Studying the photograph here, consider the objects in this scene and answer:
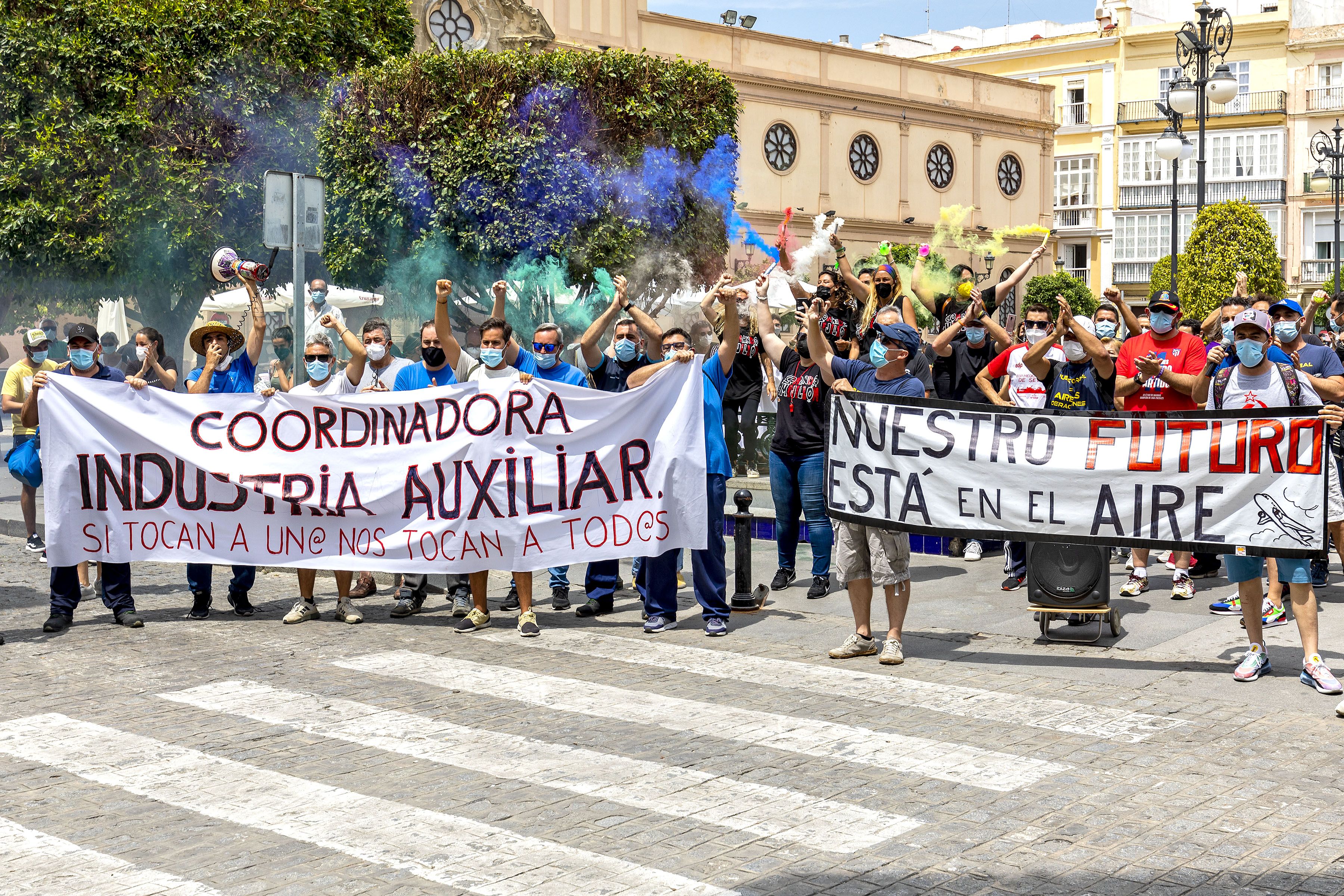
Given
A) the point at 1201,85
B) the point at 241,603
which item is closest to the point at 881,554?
the point at 241,603

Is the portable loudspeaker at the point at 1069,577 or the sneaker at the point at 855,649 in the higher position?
the portable loudspeaker at the point at 1069,577

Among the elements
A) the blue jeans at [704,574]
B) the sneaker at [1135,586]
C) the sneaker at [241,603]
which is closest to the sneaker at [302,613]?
the sneaker at [241,603]

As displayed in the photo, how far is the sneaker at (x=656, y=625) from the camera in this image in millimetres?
8992

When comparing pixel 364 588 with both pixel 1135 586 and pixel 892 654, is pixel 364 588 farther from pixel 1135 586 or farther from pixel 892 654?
pixel 1135 586

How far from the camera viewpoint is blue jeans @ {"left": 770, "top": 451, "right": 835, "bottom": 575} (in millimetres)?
10039

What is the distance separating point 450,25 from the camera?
41.7m

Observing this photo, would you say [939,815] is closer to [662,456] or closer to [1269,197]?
[662,456]

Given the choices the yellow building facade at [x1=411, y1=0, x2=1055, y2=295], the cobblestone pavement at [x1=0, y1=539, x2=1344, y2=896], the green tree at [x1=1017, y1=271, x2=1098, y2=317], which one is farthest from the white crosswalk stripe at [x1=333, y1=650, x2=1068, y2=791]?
the green tree at [x1=1017, y1=271, x2=1098, y2=317]

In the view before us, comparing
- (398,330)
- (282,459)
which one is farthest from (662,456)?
(398,330)

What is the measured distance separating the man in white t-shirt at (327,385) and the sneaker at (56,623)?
1.29m

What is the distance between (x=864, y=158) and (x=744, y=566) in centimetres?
4429

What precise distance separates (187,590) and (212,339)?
2.02 m

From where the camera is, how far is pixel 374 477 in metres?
9.23

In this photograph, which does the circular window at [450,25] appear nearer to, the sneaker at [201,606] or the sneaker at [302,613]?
the sneaker at [201,606]
